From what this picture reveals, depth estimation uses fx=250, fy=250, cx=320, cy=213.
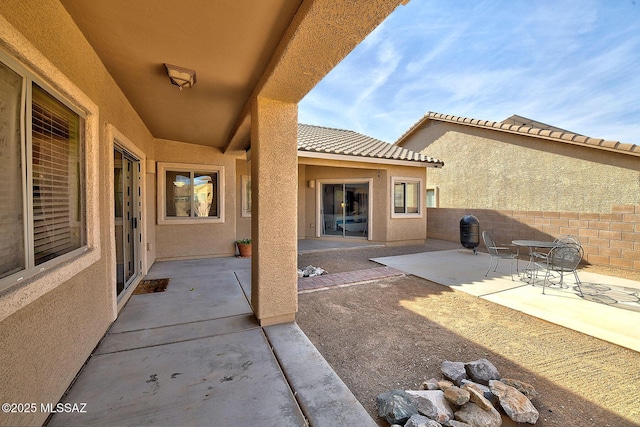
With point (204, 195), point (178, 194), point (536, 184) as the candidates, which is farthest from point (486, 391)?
point (536, 184)

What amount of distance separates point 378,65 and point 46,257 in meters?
10.5

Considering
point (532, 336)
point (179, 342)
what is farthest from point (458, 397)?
point (179, 342)

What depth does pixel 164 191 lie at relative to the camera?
6.53 metres

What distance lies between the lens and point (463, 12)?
244 inches

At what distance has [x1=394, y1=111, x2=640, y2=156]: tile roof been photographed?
7.36 meters

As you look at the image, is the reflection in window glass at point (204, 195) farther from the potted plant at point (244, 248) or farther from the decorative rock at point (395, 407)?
the decorative rock at point (395, 407)

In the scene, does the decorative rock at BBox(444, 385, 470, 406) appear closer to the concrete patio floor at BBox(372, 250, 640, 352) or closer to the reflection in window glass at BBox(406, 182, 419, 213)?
the concrete patio floor at BBox(372, 250, 640, 352)

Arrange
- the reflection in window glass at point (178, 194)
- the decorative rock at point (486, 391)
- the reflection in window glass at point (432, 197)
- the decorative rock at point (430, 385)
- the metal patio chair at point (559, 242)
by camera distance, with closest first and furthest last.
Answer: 1. the decorative rock at point (486, 391)
2. the decorative rock at point (430, 385)
3. the metal patio chair at point (559, 242)
4. the reflection in window glass at point (178, 194)
5. the reflection in window glass at point (432, 197)

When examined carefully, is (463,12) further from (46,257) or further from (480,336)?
(46,257)

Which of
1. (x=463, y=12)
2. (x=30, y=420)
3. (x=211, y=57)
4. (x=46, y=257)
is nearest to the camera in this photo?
(x=30, y=420)

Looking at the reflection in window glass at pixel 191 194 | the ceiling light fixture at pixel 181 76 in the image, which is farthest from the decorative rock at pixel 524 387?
the reflection in window glass at pixel 191 194

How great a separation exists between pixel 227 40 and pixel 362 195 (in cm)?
824

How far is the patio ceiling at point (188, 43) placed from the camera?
1.98 metres

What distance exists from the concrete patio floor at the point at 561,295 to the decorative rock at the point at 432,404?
9.06ft
